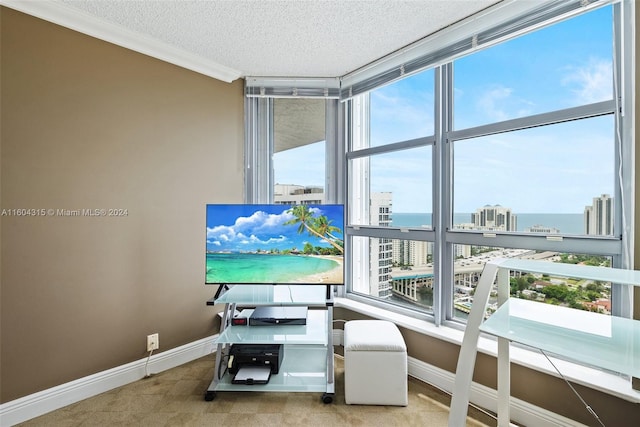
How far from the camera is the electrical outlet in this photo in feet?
7.74

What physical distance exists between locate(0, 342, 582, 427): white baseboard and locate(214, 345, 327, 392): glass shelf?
59 centimetres

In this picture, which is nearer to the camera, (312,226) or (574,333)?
(574,333)

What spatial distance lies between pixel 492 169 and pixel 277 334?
73.0 inches

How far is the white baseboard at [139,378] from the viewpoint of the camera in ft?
5.71

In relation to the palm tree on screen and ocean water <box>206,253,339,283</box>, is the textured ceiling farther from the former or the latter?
ocean water <box>206,253,339,283</box>

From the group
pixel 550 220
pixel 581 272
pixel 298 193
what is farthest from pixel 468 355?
pixel 298 193

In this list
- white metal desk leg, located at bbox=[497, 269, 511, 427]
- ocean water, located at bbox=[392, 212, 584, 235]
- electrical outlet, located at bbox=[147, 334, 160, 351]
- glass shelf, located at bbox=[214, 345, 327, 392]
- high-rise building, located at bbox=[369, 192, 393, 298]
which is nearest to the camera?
white metal desk leg, located at bbox=[497, 269, 511, 427]

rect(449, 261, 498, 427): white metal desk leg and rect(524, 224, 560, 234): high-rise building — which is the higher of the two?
rect(524, 224, 560, 234): high-rise building

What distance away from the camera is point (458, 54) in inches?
83.4

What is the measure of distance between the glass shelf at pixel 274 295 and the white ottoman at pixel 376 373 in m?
0.39

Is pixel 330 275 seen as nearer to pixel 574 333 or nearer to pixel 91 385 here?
pixel 574 333

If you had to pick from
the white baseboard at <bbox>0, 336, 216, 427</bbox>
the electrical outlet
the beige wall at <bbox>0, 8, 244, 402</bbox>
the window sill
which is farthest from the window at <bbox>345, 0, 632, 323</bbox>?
the electrical outlet

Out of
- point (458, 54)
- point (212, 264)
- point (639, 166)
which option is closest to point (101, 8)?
point (212, 264)

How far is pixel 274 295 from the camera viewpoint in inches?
88.4
